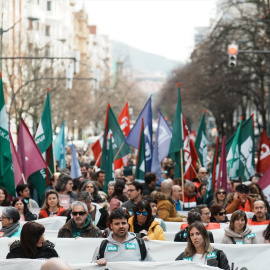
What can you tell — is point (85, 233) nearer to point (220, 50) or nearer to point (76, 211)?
point (76, 211)

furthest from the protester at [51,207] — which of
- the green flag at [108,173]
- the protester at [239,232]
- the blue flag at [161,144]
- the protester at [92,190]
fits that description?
the blue flag at [161,144]

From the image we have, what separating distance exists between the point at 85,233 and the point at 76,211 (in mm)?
333

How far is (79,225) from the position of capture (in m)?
9.46

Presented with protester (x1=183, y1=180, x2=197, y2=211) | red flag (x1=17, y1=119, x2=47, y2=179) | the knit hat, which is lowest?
protester (x1=183, y1=180, x2=197, y2=211)

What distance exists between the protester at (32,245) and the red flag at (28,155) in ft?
24.1

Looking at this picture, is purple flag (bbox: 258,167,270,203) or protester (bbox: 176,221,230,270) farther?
purple flag (bbox: 258,167,270,203)

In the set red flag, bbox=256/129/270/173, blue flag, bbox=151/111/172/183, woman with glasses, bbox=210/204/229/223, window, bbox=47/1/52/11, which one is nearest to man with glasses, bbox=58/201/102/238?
woman with glasses, bbox=210/204/229/223

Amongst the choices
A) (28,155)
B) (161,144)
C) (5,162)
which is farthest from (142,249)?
(161,144)

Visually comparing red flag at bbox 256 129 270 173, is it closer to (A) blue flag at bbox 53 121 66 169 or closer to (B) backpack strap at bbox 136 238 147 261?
(A) blue flag at bbox 53 121 66 169

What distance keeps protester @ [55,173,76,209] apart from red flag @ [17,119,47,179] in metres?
2.22

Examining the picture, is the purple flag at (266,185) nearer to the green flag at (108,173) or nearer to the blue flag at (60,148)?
the green flag at (108,173)

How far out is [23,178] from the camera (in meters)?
14.7

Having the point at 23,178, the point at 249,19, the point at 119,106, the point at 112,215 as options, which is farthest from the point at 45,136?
the point at 119,106

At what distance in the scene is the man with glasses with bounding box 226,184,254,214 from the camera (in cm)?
1277
